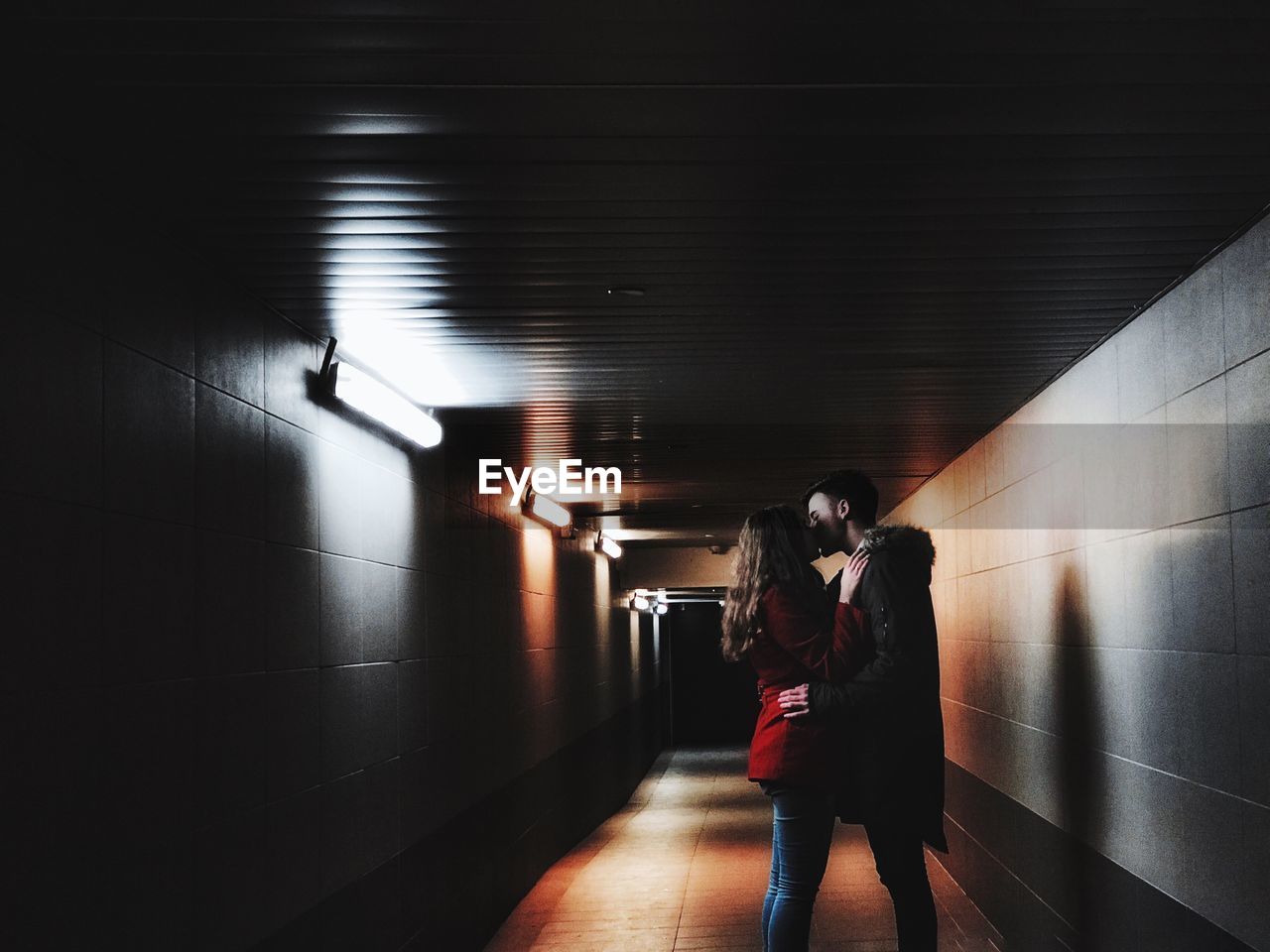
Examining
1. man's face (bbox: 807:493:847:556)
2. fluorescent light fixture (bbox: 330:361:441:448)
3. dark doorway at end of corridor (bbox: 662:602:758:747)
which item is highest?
fluorescent light fixture (bbox: 330:361:441:448)

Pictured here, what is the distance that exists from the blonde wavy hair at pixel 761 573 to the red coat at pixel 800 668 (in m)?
0.03

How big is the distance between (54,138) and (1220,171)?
2.52m

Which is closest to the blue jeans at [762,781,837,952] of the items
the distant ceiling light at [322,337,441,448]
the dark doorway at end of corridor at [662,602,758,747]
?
the distant ceiling light at [322,337,441,448]

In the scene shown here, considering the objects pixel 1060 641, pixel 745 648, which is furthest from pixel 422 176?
pixel 1060 641

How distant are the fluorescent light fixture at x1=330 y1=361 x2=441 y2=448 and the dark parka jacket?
6.08ft

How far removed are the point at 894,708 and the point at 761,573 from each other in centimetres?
56

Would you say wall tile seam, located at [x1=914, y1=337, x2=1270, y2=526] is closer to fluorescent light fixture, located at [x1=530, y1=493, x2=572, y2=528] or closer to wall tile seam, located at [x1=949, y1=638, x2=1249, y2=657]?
wall tile seam, located at [x1=949, y1=638, x2=1249, y2=657]

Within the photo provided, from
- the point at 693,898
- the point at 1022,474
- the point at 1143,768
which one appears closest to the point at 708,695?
the point at 693,898

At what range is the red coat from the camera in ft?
12.6

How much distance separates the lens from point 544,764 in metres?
9.62

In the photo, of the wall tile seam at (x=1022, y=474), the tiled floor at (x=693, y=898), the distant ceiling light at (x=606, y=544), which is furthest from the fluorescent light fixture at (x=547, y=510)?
the distant ceiling light at (x=606, y=544)

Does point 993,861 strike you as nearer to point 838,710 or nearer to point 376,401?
point 838,710

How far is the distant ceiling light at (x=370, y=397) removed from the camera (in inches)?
180

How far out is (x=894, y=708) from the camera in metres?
3.96
